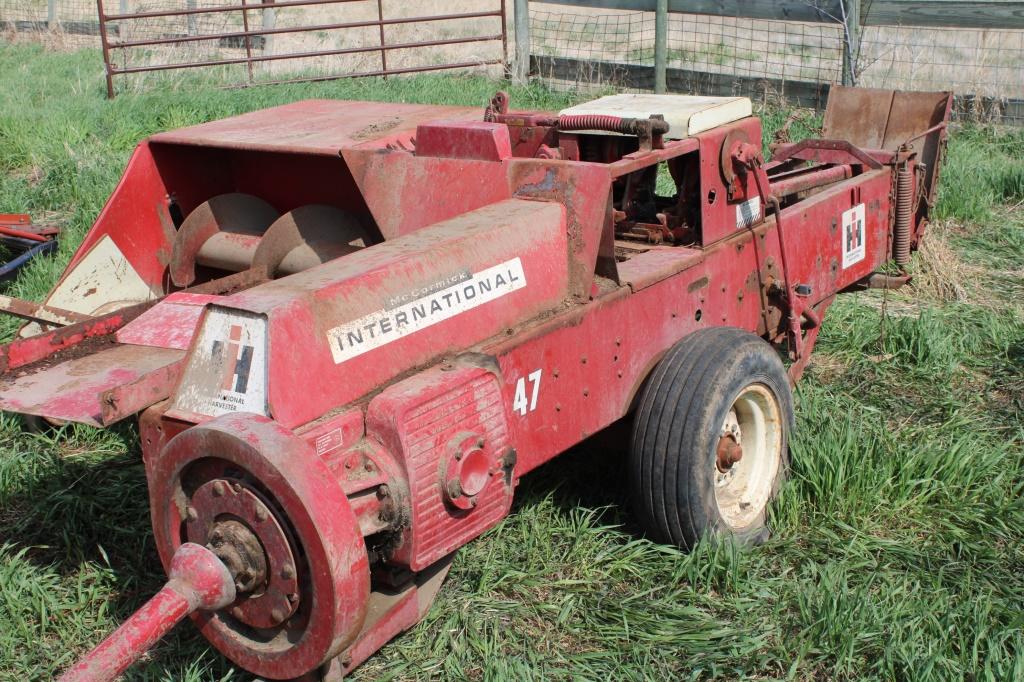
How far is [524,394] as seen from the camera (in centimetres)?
278

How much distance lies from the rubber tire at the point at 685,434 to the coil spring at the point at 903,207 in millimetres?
1779

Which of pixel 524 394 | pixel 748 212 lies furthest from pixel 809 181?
pixel 524 394

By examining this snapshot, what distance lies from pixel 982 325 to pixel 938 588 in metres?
2.27

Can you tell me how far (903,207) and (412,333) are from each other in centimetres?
281

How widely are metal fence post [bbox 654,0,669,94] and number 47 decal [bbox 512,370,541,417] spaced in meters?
6.57

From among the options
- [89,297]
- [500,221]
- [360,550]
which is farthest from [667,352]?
[89,297]

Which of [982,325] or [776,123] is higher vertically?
[776,123]

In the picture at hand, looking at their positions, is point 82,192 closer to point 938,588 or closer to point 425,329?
point 425,329

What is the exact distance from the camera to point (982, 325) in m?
4.89

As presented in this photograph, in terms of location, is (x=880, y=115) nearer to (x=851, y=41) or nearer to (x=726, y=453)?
(x=851, y=41)

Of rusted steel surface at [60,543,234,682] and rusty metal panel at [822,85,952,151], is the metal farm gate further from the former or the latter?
rusted steel surface at [60,543,234,682]

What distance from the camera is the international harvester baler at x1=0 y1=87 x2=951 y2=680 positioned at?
7.50ft

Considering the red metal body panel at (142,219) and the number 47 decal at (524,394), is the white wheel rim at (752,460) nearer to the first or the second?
the number 47 decal at (524,394)

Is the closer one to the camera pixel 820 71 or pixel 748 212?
pixel 748 212
